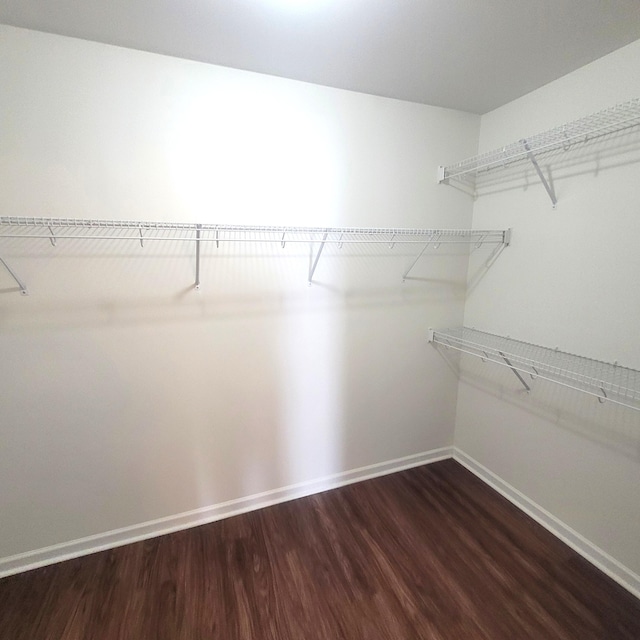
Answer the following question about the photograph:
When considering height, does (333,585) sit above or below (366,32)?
below

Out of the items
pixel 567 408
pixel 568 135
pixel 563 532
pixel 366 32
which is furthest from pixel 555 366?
pixel 366 32

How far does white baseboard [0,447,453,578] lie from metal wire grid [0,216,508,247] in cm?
147

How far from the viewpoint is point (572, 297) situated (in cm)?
166

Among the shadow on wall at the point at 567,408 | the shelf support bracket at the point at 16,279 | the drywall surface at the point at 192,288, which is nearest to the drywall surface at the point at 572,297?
the shadow on wall at the point at 567,408

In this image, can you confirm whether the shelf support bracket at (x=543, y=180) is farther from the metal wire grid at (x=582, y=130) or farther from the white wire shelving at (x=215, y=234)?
the white wire shelving at (x=215, y=234)

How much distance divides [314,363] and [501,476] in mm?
1414

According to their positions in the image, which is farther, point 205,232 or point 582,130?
point 205,232

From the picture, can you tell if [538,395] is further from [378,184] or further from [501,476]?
[378,184]

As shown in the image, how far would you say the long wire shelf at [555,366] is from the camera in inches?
55.7

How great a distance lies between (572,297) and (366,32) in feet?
5.02

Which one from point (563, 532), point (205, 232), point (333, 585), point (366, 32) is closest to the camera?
point (366, 32)

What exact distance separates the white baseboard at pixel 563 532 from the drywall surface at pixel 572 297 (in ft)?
0.10

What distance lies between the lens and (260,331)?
182 centimetres

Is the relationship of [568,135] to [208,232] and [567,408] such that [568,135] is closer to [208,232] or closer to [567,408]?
[567,408]
